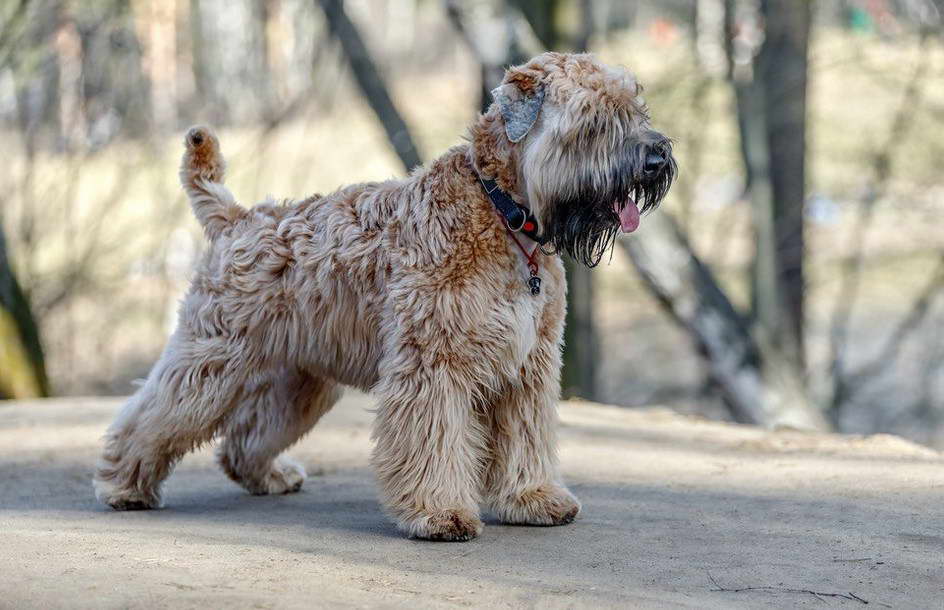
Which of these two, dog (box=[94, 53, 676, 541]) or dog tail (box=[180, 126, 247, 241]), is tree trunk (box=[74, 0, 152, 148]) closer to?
dog tail (box=[180, 126, 247, 241])

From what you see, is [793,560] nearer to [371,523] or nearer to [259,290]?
[371,523]

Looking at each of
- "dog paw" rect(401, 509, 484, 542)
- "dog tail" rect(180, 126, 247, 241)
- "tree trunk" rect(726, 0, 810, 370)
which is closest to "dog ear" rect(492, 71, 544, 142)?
"dog tail" rect(180, 126, 247, 241)

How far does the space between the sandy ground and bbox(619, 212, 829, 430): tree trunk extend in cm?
344

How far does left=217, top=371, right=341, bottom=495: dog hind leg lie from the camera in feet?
20.0

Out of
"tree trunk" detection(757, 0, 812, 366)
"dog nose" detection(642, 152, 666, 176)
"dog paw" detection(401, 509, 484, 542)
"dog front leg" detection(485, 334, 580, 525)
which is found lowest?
"dog paw" detection(401, 509, 484, 542)

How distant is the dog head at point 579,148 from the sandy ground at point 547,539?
1.35 meters

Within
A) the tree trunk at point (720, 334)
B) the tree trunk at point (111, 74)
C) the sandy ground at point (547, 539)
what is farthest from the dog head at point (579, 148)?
the tree trunk at point (111, 74)

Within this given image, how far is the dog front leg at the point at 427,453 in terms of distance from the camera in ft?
16.4

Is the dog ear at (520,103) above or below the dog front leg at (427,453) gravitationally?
above

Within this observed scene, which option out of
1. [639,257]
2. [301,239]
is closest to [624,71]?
[301,239]

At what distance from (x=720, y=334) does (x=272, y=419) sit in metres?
6.23

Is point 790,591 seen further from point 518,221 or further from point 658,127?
point 658,127

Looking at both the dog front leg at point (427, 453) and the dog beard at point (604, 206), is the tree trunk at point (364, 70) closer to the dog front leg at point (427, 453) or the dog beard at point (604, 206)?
the dog beard at point (604, 206)

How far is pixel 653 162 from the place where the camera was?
4.95 meters
